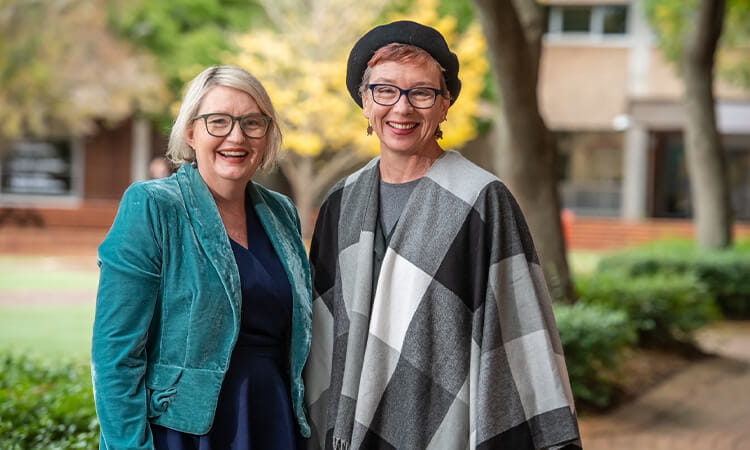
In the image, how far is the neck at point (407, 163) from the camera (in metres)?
2.79

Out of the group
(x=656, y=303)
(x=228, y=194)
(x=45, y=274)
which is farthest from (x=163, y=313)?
(x=45, y=274)

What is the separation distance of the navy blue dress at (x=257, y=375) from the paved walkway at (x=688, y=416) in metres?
4.22

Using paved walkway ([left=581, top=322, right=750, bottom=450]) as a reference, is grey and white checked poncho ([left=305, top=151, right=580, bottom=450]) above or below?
above

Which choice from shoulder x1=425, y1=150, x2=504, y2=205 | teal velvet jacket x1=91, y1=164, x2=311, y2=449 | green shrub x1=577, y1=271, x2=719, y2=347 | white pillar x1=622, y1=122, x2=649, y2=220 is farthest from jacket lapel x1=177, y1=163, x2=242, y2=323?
white pillar x1=622, y1=122, x2=649, y2=220

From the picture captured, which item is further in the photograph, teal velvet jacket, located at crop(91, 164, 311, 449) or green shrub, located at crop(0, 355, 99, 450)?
green shrub, located at crop(0, 355, 99, 450)

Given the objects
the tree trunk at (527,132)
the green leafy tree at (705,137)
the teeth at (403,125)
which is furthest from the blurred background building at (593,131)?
the teeth at (403,125)

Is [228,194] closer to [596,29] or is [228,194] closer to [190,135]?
[190,135]

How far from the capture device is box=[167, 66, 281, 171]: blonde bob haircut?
277 cm

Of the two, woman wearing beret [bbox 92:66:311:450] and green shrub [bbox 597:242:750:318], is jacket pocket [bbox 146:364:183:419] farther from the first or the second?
green shrub [bbox 597:242:750:318]

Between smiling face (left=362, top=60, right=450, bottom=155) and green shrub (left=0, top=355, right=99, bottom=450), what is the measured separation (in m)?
1.98

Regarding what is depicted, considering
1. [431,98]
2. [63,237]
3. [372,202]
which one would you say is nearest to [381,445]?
[372,202]

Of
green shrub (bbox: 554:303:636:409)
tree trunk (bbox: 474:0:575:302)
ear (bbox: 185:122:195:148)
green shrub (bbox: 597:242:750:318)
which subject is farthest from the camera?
green shrub (bbox: 597:242:750:318)

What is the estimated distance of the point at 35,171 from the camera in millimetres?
29891

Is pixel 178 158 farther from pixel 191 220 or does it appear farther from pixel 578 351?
pixel 578 351
